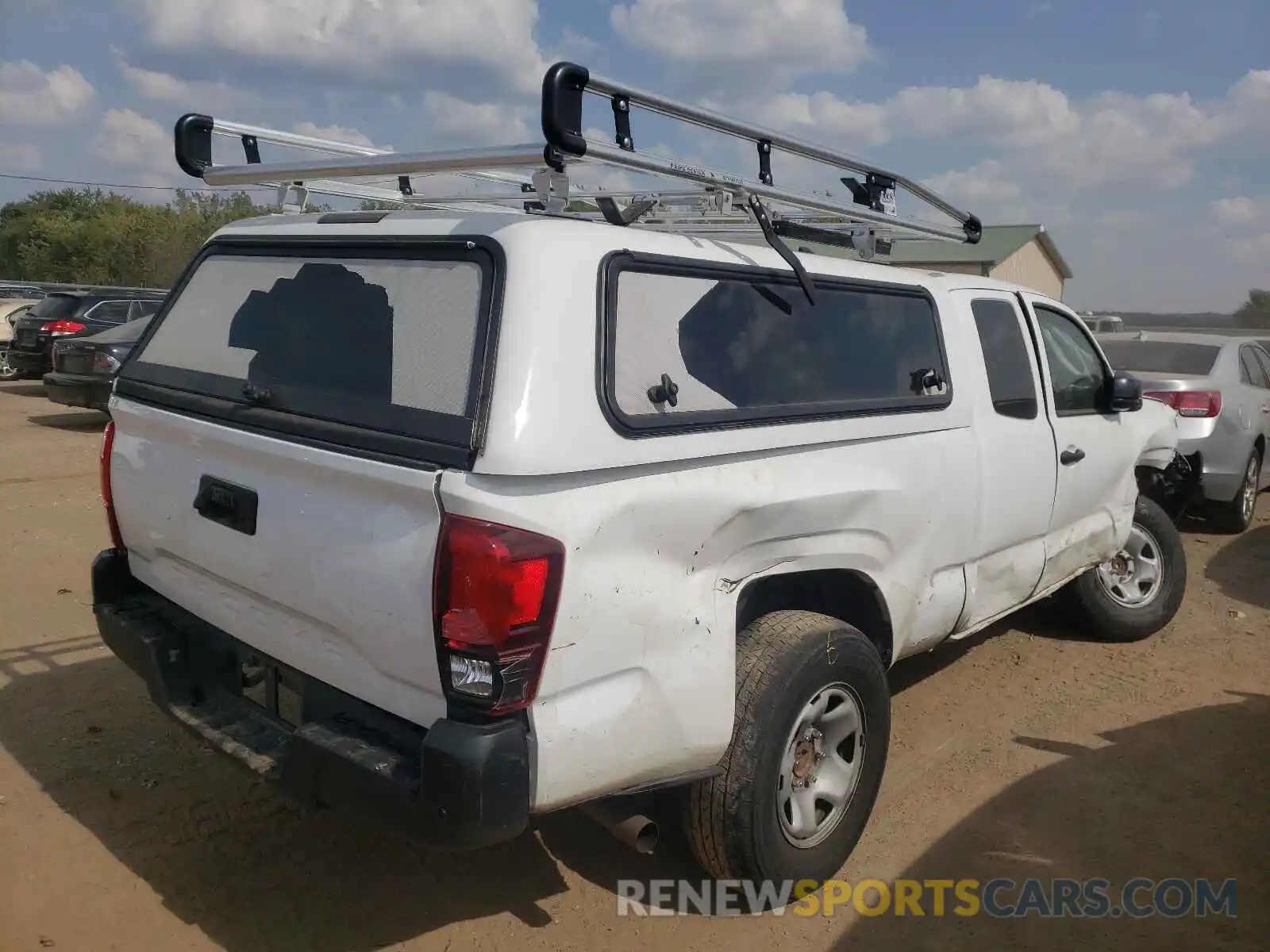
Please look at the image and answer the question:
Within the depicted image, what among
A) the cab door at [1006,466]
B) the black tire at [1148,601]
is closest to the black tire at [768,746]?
the cab door at [1006,466]

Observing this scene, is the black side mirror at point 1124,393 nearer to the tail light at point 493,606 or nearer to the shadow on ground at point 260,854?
the shadow on ground at point 260,854

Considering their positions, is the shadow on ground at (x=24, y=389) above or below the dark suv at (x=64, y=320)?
below

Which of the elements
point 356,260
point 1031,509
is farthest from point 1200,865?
point 356,260

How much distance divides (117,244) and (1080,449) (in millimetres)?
45309

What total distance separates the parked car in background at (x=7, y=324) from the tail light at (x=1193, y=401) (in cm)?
1741

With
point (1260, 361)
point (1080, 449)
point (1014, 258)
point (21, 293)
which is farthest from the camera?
point (1014, 258)

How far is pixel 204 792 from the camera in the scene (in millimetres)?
3709

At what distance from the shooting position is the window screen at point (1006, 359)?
423 centimetres

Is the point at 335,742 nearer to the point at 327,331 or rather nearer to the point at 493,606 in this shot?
the point at 493,606

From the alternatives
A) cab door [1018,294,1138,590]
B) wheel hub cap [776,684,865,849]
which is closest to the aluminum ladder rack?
cab door [1018,294,1138,590]

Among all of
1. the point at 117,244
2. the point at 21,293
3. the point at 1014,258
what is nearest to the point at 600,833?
the point at 21,293

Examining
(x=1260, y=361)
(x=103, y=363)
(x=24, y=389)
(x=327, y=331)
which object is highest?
(x=327, y=331)

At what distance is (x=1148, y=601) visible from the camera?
18.7 ft

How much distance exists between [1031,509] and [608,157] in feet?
9.05
